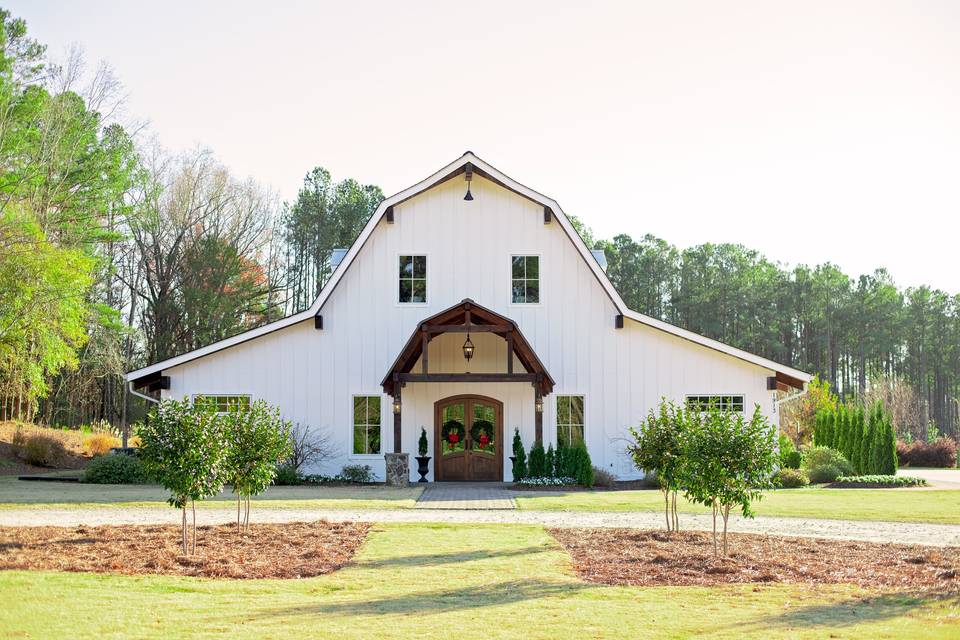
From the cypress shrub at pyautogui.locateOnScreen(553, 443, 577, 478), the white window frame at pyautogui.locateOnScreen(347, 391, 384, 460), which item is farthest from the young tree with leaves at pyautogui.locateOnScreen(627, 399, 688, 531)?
the white window frame at pyautogui.locateOnScreen(347, 391, 384, 460)

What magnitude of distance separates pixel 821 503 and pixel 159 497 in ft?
43.4

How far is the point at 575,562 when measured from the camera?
36.6 ft

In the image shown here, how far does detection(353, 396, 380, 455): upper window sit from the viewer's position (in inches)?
949

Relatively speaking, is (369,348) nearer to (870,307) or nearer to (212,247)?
(212,247)

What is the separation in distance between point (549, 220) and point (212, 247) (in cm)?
2131

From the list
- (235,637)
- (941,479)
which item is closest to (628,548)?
(235,637)

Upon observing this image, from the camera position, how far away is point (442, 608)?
28.1 ft

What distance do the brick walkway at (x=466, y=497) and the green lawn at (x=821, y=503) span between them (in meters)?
0.51

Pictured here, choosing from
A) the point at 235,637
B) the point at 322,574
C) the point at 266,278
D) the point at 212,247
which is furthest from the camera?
the point at 266,278

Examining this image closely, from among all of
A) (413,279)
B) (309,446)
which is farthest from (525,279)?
(309,446)

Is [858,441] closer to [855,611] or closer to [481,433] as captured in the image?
[481,433]

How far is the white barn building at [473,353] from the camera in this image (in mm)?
24094

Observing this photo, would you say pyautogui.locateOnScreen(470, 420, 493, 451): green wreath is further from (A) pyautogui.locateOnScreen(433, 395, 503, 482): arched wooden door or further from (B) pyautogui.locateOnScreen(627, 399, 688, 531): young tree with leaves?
(B) pyautogui.locateOnScreen(627, 399, 688, 531): young tree with leaves

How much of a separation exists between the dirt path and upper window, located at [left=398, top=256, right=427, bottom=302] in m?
8.76
